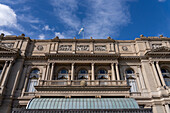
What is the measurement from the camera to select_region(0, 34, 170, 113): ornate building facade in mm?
20391

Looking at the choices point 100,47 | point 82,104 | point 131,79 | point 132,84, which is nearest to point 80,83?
point 82,104

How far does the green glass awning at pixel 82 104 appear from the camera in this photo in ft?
54.8

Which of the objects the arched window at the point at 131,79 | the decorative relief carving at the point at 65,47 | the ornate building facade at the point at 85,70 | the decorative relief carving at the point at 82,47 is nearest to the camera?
the ornate building facade at the point at 85,70

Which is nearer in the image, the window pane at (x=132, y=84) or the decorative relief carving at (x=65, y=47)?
the window pane at (x=132, y=84)

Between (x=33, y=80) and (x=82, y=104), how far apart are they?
40.7 feet

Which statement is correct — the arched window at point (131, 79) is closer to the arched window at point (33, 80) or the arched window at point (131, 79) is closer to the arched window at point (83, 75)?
the arched window at point (83, 75)

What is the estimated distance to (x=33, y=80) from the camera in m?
25.4

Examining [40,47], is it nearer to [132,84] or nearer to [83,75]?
[83,75]

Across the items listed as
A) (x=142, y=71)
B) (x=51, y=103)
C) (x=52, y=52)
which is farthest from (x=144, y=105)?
(x=52, y=52)

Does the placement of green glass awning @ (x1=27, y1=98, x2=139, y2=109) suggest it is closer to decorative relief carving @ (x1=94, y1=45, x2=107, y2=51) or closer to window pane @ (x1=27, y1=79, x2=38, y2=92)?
window pane @ (x1=27, y1=79, x2=38, y2=92)

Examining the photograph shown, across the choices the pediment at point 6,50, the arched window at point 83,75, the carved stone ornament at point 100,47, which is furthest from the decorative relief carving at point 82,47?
the pediment at point 6,50

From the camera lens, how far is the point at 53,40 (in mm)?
29641

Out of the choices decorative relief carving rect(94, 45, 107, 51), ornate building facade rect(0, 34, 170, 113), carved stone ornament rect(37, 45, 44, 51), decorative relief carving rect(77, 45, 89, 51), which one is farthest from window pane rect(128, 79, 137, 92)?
carved stone ornament rect(37, 45, 44, 51)

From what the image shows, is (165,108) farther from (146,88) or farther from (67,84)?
(67,84)
